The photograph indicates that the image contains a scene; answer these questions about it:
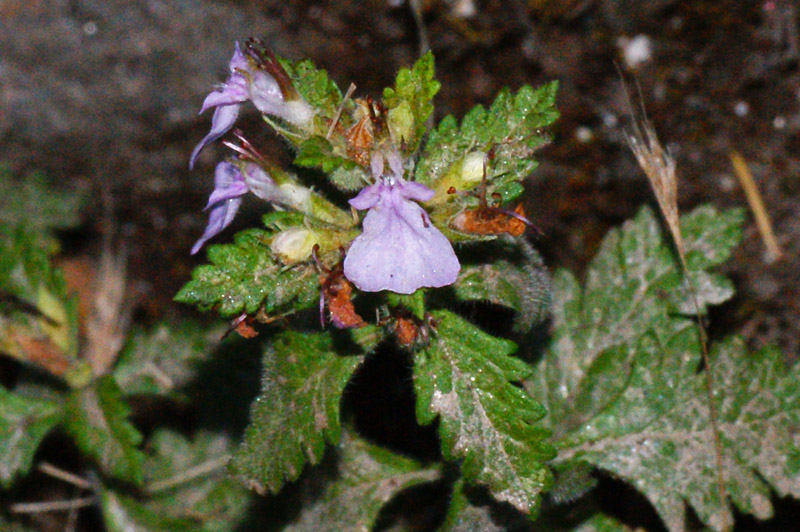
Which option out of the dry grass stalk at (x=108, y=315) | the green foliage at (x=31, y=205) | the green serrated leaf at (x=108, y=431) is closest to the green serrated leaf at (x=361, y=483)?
the green serrated leaf at (x=108, y=431)

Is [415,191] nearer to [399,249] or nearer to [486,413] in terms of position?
[399,249]

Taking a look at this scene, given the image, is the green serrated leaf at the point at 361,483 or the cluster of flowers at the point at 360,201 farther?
the green serrated leaf at the point at 361,483

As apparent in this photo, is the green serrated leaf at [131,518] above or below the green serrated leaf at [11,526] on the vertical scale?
above

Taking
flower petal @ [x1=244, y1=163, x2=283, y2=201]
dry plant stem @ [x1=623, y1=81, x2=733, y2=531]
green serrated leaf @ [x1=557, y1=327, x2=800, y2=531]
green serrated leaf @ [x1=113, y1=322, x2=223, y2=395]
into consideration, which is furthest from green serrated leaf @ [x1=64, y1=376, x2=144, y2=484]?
dry plant stem @ [x1=623, y1=81, x2=733, y2=531]

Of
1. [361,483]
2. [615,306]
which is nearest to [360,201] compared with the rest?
[361,483]

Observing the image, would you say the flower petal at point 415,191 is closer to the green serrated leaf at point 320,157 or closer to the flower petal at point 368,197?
the flower petal at point 368,197
